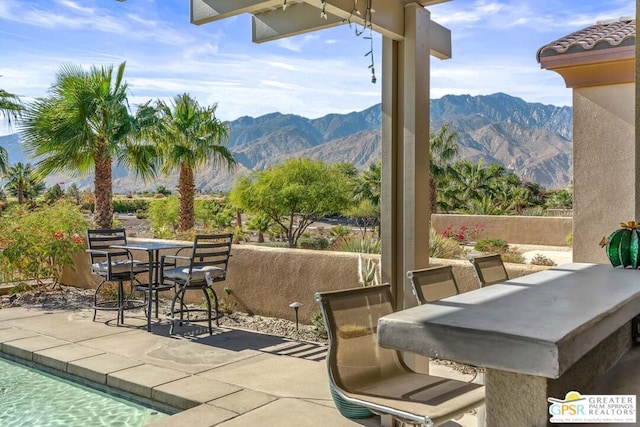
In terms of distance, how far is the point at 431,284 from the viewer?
2.59 m

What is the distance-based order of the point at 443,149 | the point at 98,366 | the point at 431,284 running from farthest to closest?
1. the point at 443,149
2. the point at 98,366
3. the point at 431,284

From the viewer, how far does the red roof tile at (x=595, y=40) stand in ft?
15.8

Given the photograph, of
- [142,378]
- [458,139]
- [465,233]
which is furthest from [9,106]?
[458,139]

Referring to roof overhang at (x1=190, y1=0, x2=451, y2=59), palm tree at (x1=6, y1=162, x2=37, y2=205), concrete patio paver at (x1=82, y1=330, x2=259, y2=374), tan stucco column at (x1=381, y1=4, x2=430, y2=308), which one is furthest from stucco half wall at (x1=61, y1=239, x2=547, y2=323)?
palm tree at (x1=6, y1=162, x2=37, y2=205)

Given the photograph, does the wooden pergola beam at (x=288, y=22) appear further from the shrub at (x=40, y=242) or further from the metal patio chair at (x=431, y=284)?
the shrub at (x=40, y=242)

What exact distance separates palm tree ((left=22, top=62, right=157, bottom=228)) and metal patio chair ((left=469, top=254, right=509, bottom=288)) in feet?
25.4

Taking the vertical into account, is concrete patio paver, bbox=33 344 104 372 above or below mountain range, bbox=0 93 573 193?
below

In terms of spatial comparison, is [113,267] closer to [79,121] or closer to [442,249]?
[79,121]

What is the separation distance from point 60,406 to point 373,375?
2.92 m

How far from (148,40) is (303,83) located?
84.6 ft

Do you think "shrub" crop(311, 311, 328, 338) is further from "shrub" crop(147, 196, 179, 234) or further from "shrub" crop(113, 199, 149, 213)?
"shrub" crop(113, 199, 149, 213)

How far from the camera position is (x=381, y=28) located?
3316mm

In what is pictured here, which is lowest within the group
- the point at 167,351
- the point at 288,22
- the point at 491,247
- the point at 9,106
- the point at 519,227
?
the point at 167,351

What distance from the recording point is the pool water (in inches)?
151
